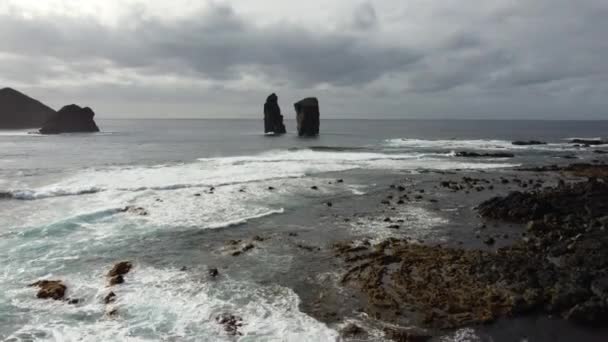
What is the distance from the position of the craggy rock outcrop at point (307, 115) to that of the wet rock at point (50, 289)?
10178 cm

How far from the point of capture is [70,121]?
434 feet

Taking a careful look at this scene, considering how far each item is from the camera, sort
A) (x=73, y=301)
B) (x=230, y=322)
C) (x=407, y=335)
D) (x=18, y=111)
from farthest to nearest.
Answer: (x=18, y=111) < (x=73, y=301) < (x=230, y=322) < (x=407, y=335)

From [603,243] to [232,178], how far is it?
96.6 feet

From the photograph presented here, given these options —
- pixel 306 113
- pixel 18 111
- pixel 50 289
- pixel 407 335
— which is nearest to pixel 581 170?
pixel 407 335

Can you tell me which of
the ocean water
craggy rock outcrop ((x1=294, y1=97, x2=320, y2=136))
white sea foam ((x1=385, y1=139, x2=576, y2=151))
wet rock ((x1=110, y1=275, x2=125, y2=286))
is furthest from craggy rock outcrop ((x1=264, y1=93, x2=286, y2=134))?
wet rock ((x1=110, y1=275, x2=125, y2=286))

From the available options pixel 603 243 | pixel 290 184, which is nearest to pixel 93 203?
pixel 290 184

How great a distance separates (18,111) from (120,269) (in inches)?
7871

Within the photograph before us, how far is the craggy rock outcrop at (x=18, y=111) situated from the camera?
6673 inches

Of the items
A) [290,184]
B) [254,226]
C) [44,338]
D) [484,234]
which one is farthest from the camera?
[290,184]

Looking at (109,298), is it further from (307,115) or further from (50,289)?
(307,115)

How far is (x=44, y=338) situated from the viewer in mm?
11219

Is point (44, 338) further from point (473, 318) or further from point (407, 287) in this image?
point (473, 318)

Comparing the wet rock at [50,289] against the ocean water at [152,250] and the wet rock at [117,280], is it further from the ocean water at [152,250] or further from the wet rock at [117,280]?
the wet rock at [117,280]

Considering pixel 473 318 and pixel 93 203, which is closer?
pixel 473 318
